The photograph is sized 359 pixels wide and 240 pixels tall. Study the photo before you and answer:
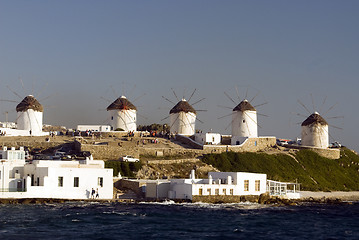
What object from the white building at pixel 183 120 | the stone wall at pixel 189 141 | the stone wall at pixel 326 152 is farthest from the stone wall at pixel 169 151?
the stone wall at pixel 326 152

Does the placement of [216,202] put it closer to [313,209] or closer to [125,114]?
[313,209]

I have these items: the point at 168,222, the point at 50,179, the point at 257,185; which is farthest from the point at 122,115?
the point at 168,222

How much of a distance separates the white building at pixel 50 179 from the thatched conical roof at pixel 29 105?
24937 millimetres

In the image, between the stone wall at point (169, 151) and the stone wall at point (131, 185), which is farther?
the stone wall at point (169, 151)

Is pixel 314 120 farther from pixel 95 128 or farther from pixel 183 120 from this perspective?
pixel 95 128

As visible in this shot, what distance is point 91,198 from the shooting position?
48719 millimetres

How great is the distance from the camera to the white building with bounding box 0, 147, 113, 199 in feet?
153

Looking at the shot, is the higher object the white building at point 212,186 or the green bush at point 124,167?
the green bush at point 124,167

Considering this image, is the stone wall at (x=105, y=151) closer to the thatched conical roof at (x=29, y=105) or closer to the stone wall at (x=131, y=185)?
the stone wall at (x=131, y=185)

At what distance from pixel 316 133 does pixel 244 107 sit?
1154cm

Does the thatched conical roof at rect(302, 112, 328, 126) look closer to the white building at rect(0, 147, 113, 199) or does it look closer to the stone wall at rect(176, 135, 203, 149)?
the stone wall at rect(176, 135, 203, 149)

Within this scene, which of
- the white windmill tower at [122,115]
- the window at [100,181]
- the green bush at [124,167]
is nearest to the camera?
the window at [100,181]

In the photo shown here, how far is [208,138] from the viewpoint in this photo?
74.4m

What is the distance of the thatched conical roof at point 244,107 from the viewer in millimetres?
82250
